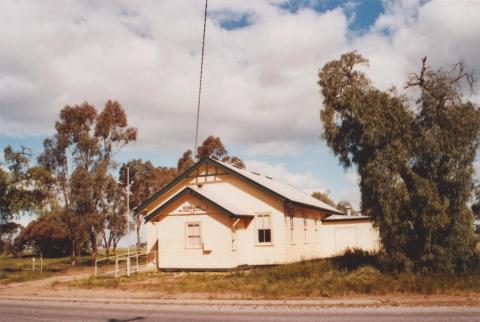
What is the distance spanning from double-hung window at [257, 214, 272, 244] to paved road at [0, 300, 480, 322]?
462 inches

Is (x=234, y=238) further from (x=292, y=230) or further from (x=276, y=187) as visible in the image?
(x=276, y=187)

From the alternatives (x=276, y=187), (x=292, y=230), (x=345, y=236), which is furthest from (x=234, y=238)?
(x=345, y=236)

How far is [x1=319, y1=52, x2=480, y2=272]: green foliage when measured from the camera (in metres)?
17.3

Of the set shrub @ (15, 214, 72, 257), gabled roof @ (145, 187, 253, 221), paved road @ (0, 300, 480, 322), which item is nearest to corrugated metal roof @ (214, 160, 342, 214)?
gabled roof @ (145, 187, 253, 221)

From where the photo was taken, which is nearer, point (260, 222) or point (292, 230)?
point (260, 222)

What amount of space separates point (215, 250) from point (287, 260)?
4168mm

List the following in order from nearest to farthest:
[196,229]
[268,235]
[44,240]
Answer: [196,229] < [268,235] < [44,240]

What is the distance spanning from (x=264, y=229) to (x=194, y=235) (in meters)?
4.01

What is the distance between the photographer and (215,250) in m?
24.0

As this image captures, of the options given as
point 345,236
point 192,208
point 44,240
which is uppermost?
point 192,208

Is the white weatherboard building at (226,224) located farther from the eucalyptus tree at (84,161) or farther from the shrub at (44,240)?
the shrub at (44,240)

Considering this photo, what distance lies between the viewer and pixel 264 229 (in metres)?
25.2

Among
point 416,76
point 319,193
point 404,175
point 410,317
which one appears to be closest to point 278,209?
point 404,175

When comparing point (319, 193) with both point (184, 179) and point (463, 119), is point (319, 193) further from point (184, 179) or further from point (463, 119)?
point (463, 119)
